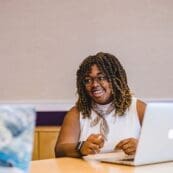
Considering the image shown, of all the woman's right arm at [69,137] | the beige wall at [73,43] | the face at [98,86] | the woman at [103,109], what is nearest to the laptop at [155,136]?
the woman's right arm at [69,137]

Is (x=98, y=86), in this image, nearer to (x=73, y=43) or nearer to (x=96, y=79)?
(x=96, y=79)

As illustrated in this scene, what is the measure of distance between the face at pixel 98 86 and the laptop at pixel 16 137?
1.44 m

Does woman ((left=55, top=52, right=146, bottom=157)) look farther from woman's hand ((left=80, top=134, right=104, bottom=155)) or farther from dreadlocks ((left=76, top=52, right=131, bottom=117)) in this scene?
woman's hand ((left=80, top=134, right=104, bottom=155))

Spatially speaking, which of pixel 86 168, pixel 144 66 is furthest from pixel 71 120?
pixel 144 66

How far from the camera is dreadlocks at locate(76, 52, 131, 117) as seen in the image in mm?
2518

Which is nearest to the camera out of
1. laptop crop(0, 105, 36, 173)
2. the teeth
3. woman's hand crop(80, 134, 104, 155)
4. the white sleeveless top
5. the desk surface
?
laptop crop(0, 105, 36, 173)

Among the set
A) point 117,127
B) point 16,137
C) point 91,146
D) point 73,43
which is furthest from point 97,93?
point 16,137

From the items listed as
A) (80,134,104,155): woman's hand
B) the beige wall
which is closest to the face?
(80,134,104,155): woman's hand

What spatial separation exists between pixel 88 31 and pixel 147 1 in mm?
576

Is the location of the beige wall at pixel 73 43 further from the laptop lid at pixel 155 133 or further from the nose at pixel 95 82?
the laptop lid at pixel 155 133

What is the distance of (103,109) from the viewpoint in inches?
99.3

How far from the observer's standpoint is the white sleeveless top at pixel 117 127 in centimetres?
238

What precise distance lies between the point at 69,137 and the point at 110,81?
45cm

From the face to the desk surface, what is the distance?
0.69m
